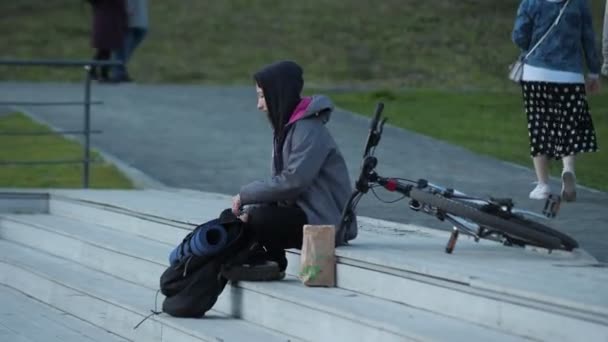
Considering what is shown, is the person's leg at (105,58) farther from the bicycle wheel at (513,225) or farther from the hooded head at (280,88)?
the bicycle wheel at (513,225)

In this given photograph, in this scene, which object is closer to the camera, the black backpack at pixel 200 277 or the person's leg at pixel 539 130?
the black backpack at pixel 200 277

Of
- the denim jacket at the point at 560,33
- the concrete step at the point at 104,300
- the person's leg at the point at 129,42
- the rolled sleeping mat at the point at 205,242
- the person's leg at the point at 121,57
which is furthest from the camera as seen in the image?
the person's leg at the point at 129,42

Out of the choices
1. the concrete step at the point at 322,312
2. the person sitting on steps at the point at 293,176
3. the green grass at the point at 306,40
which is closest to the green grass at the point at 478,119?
the green grass at the point at 306,40

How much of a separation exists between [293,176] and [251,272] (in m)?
0.54

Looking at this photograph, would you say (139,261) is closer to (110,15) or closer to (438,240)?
(438,240)

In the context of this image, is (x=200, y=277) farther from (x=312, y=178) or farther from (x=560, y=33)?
(x=560, y=33)

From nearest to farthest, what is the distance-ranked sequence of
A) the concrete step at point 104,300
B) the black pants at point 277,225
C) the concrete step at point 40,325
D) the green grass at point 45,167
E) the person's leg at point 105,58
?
the concrete step at point 104,300
the black pants at point 277,225
the concrete step at point 40,325
the green grass at point 45,167
the person's leg at point 105,58

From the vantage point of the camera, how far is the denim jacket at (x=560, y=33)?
9578 millimetres

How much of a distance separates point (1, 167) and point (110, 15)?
5.34 meters

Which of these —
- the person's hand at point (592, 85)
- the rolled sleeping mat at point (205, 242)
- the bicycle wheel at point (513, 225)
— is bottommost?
the rolled sleeping mat at point (205, 242)

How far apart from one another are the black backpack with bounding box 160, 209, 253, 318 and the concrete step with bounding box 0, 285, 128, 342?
26.8 inches

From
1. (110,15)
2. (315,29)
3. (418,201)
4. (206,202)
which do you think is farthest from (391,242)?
(315,29)

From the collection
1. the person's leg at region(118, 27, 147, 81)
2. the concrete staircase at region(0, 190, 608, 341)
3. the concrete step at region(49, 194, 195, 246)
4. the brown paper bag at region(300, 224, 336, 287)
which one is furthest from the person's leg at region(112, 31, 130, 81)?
the brown paper bag at region(300, 224, 336, 287)

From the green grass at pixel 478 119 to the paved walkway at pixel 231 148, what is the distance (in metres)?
0.38
